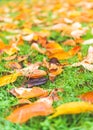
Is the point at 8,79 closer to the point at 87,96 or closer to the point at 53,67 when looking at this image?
the point at 53,67

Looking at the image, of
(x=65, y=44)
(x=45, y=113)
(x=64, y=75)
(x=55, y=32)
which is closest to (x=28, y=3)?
(x=55, y=32)

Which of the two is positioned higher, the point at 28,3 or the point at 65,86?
the point at 28,3

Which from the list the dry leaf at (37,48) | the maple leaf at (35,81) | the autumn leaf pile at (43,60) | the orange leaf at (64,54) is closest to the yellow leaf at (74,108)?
the autumn leaf pile at (43,60)

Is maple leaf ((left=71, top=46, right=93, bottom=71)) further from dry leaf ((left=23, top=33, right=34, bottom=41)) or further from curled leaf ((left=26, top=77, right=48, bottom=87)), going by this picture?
dry leaf ((left=23, top=33, right=34, bottom=41))

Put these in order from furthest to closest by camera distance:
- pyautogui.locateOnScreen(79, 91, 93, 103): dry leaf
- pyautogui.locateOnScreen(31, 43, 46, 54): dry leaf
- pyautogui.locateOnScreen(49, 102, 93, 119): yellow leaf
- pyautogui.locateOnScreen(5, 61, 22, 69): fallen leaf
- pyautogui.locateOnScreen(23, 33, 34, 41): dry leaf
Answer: pyautogui.locateOnScreen(23, 33, 34, 41): dry leaf
pyautogui.locateOnScreen(31, 43, 46, 54): dry leaf
pyautogui.locateOnScreen(5, 61, 22, 69): fallen leaf
pyautogui.locateOnScreen(79, 91, 93, 103): dry leaf
pyautogui.locateOnScreen(49, 102, 93, 119): yellow leaf

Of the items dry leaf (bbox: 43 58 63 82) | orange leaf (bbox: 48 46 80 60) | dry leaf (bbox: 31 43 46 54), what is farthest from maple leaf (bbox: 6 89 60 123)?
dry leaf (bbox: 31 43 46 54)

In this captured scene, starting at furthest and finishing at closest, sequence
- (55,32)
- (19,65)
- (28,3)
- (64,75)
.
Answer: (28,3) < (55,32) < (19,65) < (64,75)

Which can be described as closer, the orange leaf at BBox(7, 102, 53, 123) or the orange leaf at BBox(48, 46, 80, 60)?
the orange leaf at BBox(7, 102, 53, 123)

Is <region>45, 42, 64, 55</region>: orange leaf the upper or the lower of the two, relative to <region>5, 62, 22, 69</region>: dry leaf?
upper

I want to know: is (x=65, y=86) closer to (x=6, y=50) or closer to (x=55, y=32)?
(x=6, y=50)
